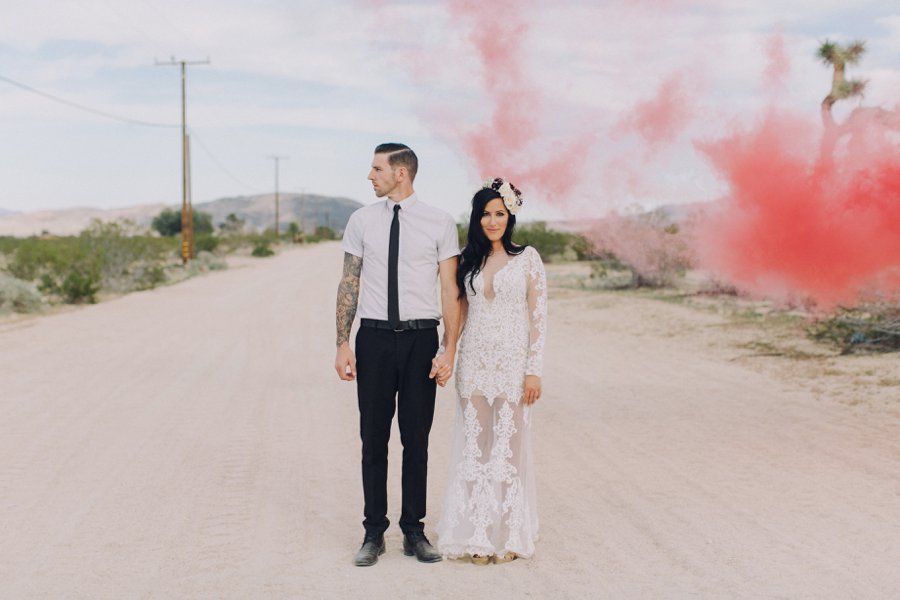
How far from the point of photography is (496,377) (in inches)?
237

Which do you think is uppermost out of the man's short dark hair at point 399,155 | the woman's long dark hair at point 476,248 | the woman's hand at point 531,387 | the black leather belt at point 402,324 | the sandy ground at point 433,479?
the man's short dark hair at point 399,155

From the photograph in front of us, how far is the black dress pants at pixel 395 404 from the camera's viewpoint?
582cm

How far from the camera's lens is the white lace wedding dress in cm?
597

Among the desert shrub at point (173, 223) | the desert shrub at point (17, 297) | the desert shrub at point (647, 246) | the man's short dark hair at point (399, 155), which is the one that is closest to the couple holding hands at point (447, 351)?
the man's short dark hair at point (399, 155)

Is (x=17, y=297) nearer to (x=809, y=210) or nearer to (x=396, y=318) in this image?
(x=809, y=210)

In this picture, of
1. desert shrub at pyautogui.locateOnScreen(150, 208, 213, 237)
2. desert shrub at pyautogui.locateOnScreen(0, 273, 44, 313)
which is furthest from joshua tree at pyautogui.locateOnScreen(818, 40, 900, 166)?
desert shrub at pyautogui.locateOnScreen(150, 208, 213, 237)

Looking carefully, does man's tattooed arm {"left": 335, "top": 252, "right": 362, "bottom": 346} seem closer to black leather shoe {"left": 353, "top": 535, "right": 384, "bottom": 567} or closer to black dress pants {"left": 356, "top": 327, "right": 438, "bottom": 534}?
black dress pants {"left": 356, "top": 327, "right": 438, "bottom": 534}

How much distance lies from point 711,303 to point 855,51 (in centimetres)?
1048

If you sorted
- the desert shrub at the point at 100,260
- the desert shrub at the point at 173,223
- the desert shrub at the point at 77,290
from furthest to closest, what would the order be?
the desert shrub at the point at 173,223 < the desert shrub at the point at 100,260 < the desert shrub at the point at 77,290

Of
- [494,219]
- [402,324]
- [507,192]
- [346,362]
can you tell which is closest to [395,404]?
[346,362]

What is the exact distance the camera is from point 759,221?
12.7m

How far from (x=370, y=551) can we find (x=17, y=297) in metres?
21.5

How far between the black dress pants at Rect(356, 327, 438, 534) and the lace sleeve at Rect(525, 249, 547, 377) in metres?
0.58

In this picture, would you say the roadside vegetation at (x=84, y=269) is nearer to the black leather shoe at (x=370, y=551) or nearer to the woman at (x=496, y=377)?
the black leather shoe at (x=370, y=551)
